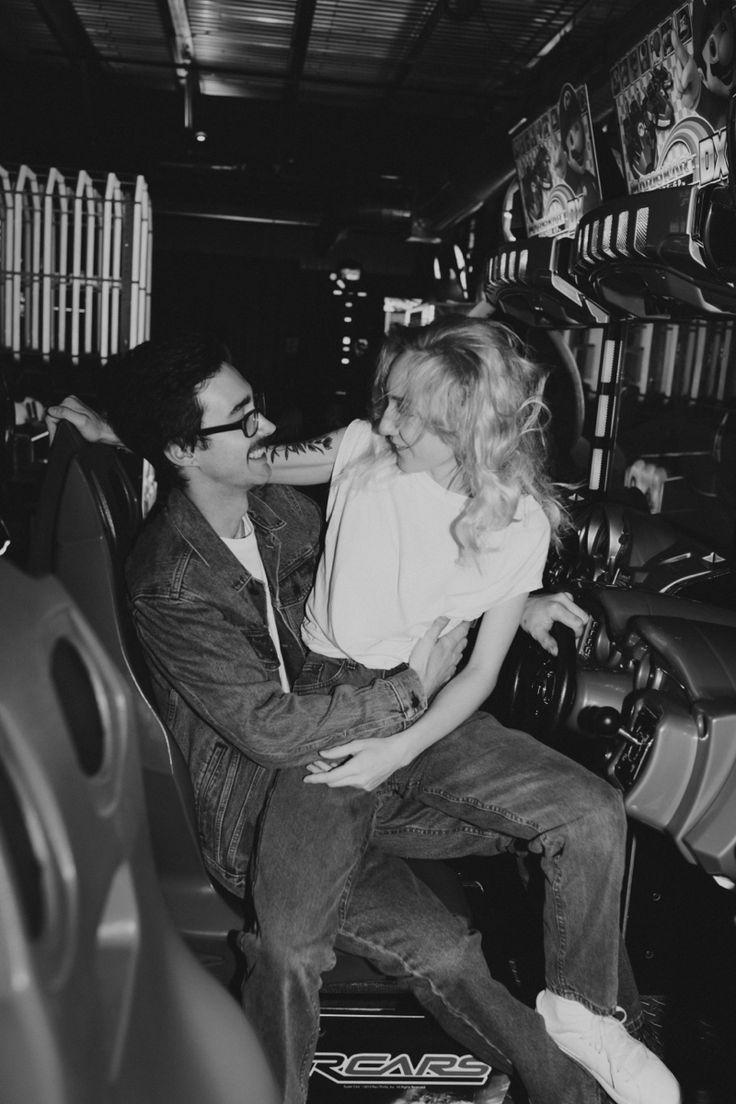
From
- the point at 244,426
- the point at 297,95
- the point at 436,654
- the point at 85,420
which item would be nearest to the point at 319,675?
the point at 436,654

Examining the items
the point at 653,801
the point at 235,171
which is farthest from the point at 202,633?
the point at 235,171

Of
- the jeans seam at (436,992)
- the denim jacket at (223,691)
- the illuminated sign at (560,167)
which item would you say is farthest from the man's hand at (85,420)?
the illuminated sign at (560,167)

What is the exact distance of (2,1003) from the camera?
584 mm

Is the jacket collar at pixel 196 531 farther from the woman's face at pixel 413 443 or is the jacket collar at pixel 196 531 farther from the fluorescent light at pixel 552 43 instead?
the fluorescent light at pixel 552 43

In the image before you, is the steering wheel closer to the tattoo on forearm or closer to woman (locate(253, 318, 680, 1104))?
woman (locate(253, 318, 680, 1104))

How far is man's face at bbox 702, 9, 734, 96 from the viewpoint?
2.45 metres

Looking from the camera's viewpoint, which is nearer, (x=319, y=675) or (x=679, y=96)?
(x=319, y=675)

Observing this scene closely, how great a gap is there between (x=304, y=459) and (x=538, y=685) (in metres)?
0.62

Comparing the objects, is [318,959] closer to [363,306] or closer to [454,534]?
[454,534]

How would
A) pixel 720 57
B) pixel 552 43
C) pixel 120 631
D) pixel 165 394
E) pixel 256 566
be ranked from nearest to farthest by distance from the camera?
pixel 120 631, pixel 165 394, pixel 256 566, pixel 720 57, pixel 552 43

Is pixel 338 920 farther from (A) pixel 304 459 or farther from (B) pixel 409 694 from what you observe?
(A) pixel 304 459

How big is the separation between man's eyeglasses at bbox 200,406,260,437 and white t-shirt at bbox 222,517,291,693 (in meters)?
0.19

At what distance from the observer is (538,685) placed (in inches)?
77.0

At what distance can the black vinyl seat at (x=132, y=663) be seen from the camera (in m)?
1.43
